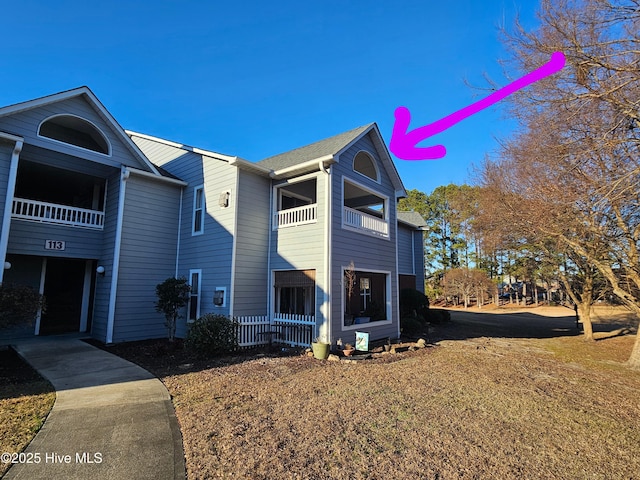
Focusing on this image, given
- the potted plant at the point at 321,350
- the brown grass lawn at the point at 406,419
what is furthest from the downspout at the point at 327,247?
the brown grass lawn at the point at 406,419

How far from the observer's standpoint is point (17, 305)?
707cm

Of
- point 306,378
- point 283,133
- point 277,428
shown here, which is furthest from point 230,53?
point 277,428

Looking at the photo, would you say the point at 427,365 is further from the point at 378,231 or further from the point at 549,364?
the point at 378,231

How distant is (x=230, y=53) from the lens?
11.1 m

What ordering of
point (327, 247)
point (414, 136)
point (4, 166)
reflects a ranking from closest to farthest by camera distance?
1. point (414, 136)
2. point (4, 166)
3. point (327, 247)

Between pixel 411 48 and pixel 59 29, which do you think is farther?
pixel 59 29

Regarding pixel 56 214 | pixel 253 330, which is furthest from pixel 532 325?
pixel 56 214

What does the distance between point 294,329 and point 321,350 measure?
1736mm

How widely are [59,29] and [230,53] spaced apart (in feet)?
15.6

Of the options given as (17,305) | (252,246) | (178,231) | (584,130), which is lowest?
(17,305)

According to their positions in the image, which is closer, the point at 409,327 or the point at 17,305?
the point at 17,305

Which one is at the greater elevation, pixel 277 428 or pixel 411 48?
pixel 411 48

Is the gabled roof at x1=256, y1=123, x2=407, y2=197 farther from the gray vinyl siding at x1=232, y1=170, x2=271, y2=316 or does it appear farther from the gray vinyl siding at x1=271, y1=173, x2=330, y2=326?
the gray vinyl siding at x1=232, y1=170, x2=271, y2=316

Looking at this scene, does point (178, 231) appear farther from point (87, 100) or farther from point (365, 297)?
point (365, 297)
